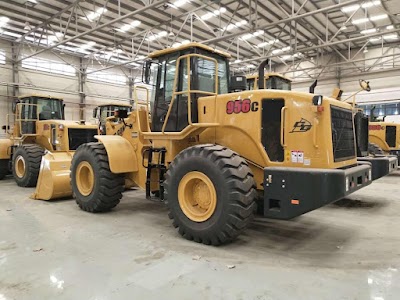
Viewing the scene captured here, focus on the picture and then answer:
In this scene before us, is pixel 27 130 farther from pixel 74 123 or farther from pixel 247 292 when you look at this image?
pixel 247 292

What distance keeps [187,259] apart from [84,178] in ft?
10.9

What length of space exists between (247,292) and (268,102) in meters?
2.33

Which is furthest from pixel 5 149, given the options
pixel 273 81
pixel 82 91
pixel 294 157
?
pixel 294 157

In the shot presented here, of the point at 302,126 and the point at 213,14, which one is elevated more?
the point at 213,14

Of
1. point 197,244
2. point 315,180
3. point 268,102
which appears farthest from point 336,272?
point 268,102

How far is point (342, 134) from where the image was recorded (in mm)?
4387

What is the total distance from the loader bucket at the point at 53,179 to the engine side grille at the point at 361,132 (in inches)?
224

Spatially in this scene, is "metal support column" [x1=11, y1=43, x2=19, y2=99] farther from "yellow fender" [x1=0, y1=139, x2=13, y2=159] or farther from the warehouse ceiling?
"yellow fender" [x1=0, y1=139, x2=13, y2=159]

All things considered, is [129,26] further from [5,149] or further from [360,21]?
[360,21]

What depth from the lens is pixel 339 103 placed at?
441cm

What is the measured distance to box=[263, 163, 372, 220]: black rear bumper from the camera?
140 inches

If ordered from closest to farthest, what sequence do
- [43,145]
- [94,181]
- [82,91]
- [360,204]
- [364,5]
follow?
1. [94,181]
2. [360,204]
3. [43,145]
4. [364,5]
5. [82,91]

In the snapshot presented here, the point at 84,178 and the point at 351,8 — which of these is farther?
the point at 351,8

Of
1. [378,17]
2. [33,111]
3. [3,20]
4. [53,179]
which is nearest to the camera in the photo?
[53,179]
